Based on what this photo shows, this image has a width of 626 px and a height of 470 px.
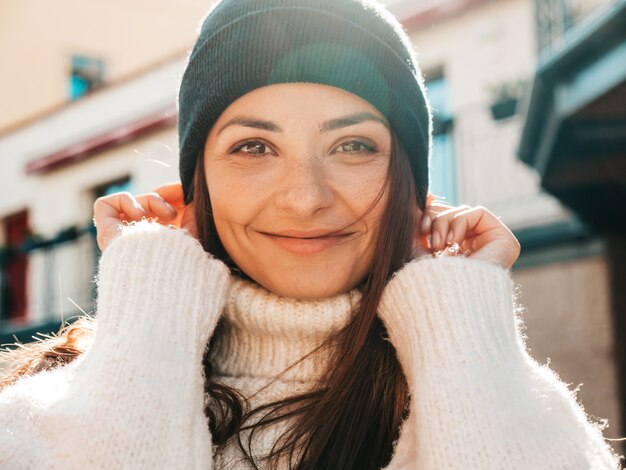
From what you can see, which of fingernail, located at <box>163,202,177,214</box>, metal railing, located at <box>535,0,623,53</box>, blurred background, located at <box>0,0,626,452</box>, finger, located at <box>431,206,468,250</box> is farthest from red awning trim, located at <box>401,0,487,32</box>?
fingernail, located at <box>163,202,177,214</box>

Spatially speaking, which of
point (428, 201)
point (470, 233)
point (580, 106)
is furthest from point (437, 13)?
point (470, 233)

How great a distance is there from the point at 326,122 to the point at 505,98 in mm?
7079

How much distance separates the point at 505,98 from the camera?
28.3 ft

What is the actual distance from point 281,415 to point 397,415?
28cm

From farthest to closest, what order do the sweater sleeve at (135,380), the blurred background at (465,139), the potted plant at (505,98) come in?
1. the potted plant at (505,98)
2. the blurred background at (465,139)
3. the sweater sleeve at (135,380)

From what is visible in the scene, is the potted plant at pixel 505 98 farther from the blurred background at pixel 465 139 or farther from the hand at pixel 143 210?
the hand at pixel 143 210

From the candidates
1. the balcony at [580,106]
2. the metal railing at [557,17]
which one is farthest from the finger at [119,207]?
the metal railing at [557,17]

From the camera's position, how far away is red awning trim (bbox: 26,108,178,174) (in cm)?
1178

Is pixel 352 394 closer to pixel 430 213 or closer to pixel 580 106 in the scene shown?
pixel 430 213

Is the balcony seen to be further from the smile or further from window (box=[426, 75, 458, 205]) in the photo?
the smile

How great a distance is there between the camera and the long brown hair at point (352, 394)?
6.15 ft

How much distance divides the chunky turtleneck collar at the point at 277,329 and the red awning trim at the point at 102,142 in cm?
939

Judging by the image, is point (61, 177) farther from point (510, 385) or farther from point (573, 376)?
point (510, 385)

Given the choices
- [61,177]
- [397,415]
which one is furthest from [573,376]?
[61,177]
